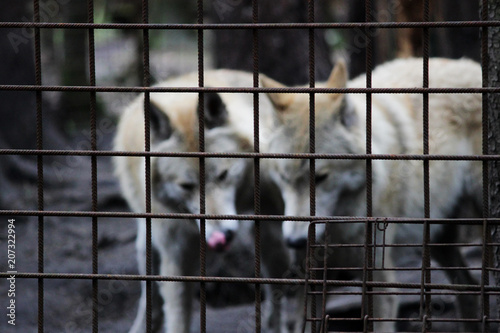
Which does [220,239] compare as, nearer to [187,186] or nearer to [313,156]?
[187,186]

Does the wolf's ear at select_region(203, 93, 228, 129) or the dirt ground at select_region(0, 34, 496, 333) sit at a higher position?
the wolf's ear at select_region(203, 93, 228, 129)

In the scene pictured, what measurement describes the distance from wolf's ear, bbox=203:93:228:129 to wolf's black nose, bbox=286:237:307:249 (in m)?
1.04

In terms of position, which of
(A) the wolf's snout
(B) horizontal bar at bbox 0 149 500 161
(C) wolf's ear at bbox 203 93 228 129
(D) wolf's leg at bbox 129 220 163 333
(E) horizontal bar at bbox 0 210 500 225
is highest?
(C) wolf's ear at bbox 203 93 228 129

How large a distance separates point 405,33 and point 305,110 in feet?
18.6

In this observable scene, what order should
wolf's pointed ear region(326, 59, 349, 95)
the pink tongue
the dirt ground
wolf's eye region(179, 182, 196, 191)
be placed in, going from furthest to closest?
the dirt ground < wolf's eye region(179, 182, 196, 191) < the pink tongue < wolf's pointed ear region(326, 59, 349, 95)

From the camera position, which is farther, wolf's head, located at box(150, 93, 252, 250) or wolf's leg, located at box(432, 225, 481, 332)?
wolf's leg, located at box(432, 225, 481, 332)

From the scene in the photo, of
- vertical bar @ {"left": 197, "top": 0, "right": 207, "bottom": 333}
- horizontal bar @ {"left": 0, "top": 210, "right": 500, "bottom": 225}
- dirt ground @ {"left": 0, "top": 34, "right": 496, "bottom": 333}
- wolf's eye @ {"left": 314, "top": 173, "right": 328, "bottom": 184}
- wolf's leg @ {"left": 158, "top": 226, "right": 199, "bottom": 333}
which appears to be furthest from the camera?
dirt ground @ {"left": 0, "top": 34, "right": 496, "bottom": 333}

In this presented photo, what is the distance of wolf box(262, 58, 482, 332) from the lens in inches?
170

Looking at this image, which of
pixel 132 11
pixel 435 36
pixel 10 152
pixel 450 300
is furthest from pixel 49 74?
pixel 10 152

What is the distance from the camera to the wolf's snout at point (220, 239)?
425 centimetres

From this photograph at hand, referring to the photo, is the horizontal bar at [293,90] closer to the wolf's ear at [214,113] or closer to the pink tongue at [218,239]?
the pink tongue at [218,239]

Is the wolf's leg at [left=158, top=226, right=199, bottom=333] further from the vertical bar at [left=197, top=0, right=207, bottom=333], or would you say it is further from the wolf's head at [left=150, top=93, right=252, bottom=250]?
the vertical bar at [left=197, top=0, right=207, bottom=333]

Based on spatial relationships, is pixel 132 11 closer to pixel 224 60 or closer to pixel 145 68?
pixel 224 60

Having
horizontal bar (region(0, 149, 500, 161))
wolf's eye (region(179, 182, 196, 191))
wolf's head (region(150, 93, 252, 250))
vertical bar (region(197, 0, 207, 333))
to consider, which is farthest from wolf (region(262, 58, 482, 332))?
horizontal bar (region(0, 149, 500, 161))
